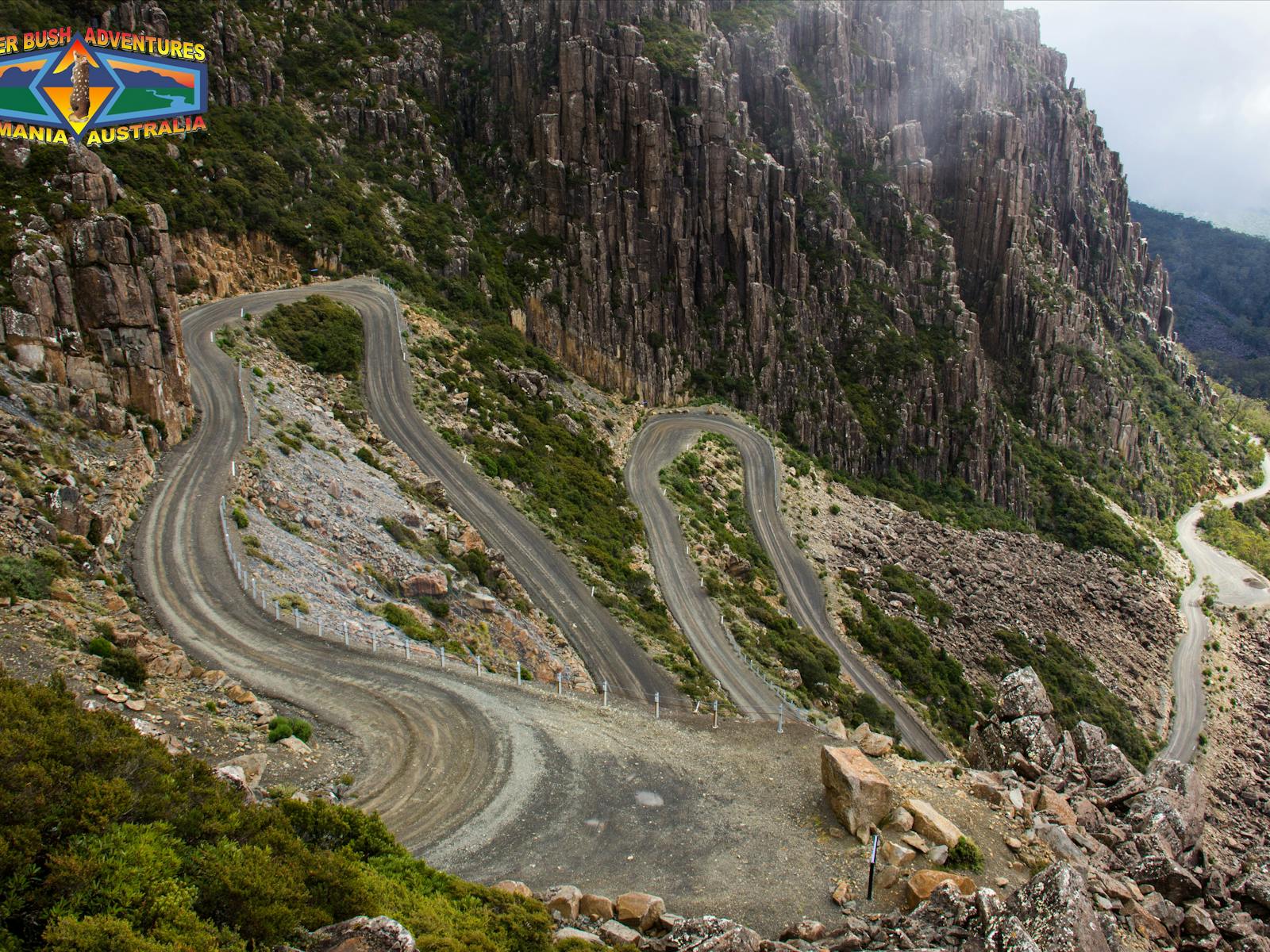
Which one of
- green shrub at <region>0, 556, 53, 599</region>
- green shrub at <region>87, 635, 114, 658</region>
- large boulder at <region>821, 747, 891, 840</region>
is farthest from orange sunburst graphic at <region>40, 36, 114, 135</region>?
large boulder at <region>821, 747, 891, 840</region>

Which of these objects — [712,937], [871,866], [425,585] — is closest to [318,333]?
[425,585]

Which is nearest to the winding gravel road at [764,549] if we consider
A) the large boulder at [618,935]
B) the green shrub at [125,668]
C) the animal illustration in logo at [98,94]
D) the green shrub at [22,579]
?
the large boulder at [618,935]

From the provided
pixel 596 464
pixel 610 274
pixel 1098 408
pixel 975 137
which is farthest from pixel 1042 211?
pixel 596 464

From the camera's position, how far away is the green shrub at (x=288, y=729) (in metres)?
20.8

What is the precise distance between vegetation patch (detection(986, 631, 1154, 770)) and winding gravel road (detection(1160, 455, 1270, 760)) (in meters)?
3.54

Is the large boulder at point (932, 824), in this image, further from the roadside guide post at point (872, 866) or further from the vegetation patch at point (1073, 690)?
the vegetation patch at point (1073, 690)

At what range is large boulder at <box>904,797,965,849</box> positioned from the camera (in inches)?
773

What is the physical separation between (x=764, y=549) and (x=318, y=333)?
41.6 meters

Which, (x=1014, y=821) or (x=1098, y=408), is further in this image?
(x=1098, y=408)

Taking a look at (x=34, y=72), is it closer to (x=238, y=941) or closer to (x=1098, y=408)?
(x=238, y=941)

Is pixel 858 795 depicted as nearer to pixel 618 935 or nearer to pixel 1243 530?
pixel 618 935

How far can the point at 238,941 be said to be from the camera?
35.0 ft

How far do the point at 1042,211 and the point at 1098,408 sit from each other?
37.8 metres

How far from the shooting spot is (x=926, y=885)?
57.1 feet
